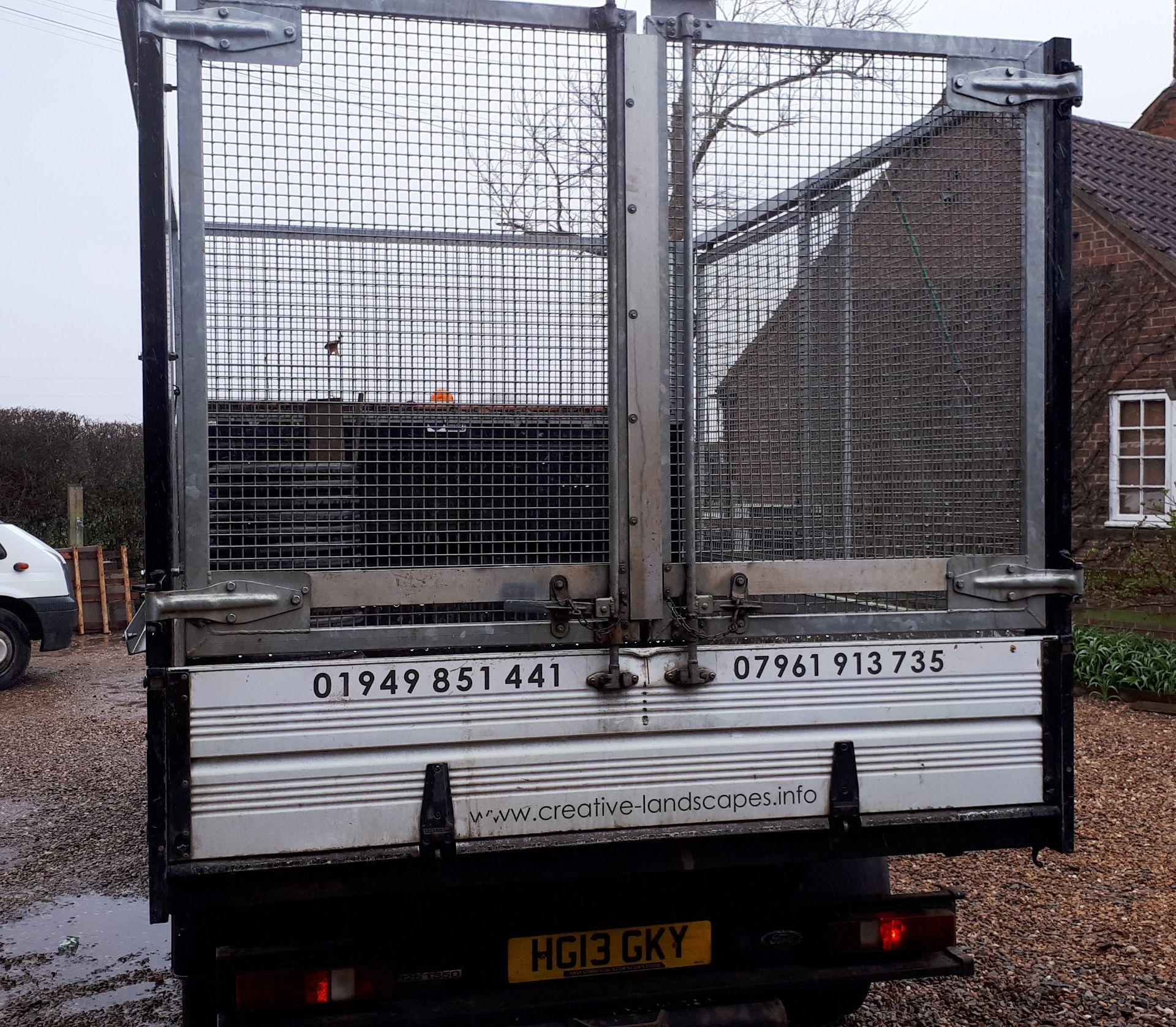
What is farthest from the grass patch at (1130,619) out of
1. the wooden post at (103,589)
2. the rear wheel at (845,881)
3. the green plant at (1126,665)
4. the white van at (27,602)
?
the wooden post at (103,589)

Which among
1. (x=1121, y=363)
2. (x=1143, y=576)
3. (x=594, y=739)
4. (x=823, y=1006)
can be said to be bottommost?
(x=823, y=1006)

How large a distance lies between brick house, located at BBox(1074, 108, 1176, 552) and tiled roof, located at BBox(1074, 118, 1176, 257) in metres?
0.03

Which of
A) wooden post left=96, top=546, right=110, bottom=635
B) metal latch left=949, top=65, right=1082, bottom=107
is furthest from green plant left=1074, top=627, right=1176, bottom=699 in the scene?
wooden post left=96, top=546, right=110, bottom=635

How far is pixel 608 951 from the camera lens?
2898mm

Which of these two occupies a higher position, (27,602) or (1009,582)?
(1009,582)

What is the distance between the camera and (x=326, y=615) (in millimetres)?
2867

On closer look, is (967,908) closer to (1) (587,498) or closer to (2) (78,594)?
(1) (587,498)

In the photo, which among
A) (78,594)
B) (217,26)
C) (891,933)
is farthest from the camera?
(78,594)

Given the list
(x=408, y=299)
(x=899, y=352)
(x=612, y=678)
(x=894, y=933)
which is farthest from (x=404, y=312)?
(x=894, y=933)

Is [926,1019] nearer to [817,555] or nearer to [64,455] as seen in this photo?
[817,555]

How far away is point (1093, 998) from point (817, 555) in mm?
2190

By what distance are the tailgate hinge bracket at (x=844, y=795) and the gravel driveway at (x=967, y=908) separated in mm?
1420

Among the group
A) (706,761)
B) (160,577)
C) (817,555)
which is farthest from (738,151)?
(160,577)

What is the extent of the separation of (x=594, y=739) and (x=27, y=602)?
10.3m
